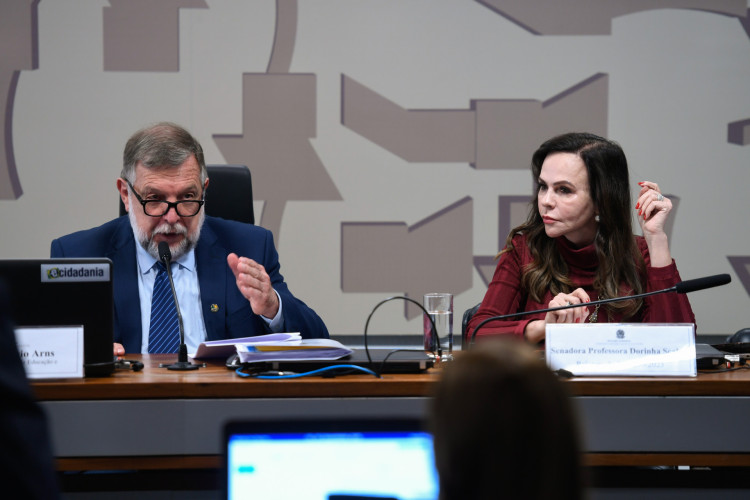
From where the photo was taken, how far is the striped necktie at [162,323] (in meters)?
2.34

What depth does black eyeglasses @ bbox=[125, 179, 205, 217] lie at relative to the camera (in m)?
2.39

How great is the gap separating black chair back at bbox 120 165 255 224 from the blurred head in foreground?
236 centimetres

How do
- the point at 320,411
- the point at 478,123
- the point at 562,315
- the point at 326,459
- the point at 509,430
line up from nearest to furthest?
the point at 509,430
the point at 326,459
the point at 320,411
the point at 562,315
the point at 478,123

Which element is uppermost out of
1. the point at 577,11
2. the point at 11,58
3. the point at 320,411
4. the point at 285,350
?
the point at 577,11

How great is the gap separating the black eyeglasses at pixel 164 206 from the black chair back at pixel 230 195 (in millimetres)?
329

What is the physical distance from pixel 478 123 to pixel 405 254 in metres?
0.72

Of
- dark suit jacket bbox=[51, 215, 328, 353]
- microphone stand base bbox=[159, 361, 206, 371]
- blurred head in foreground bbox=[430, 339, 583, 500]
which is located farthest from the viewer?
dark suit jacket bbox=[51, 215, 328, 353]

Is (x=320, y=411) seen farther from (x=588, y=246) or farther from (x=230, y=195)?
(x=230, y=195)

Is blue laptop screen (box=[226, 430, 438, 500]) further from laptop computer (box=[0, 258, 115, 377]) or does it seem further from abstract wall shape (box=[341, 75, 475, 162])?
abstract wall shape (box=[341, 75, 475, 162])

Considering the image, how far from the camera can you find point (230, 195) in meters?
2.79

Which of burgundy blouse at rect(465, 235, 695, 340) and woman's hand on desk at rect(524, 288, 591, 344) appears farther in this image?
burgundy blouse at rect(465, 235, 695, 340)

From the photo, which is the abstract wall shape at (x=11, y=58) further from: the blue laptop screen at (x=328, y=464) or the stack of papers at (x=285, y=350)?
the blue laptop screen at (x=328, y=464)

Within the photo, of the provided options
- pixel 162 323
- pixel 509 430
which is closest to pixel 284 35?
pixel 162 323

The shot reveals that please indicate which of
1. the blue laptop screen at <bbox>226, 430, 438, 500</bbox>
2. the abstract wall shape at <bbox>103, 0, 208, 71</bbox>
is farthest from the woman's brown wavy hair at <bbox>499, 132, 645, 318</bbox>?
the abstract wall shape at <bbox>103, 0, 208, 71</bbox>
